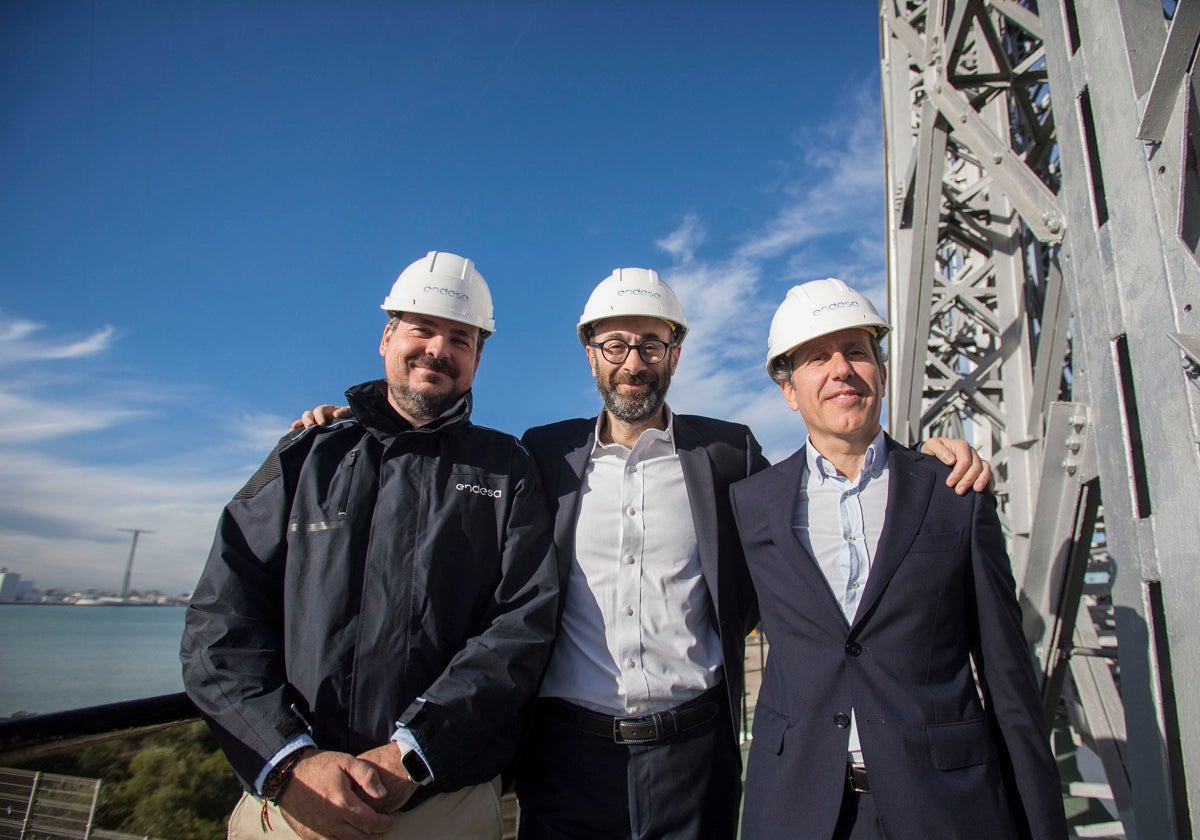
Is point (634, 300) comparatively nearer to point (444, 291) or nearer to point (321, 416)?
point (444, 291)

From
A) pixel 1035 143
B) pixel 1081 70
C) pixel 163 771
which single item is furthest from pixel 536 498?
pixel 163 771

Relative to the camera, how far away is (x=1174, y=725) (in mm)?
1996

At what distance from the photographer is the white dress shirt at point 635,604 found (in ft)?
7.79

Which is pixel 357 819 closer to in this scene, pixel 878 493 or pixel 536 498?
pixel 536 498

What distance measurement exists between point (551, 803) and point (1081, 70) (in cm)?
312

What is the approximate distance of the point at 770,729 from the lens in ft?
6.73

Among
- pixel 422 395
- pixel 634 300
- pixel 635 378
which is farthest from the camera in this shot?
pixel 634 300

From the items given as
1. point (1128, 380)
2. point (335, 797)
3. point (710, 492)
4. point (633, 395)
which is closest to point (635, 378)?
point (633, 395)

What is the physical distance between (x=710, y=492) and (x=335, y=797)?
159 cm

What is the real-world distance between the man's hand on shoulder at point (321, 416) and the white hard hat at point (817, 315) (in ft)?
5.55

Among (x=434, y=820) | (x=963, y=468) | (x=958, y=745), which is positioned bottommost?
(x=434, y=820)

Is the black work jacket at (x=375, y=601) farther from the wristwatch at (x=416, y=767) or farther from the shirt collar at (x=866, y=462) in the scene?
the shirt collar at (x=866, y=462)

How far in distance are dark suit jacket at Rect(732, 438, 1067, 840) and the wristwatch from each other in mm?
969

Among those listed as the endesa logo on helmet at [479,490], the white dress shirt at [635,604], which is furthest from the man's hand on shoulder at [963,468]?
the endesa logo on helmet at [479,490]
